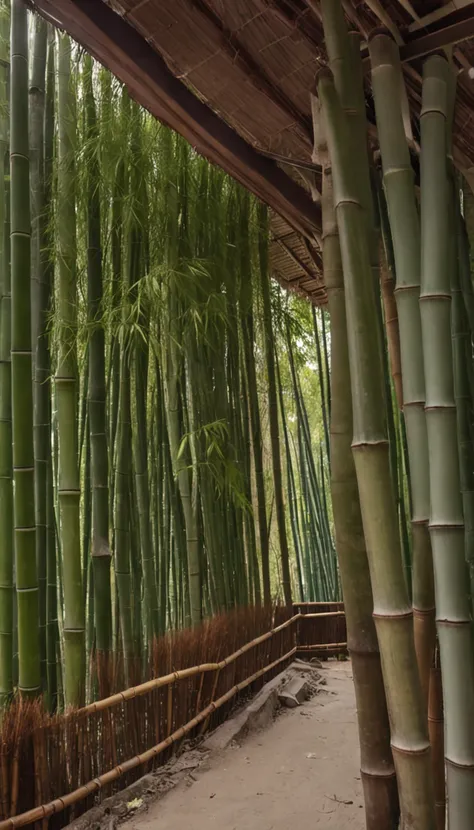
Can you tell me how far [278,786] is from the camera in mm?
2252

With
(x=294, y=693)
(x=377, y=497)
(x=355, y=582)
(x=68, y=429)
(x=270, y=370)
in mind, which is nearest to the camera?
(x=377, y=497)

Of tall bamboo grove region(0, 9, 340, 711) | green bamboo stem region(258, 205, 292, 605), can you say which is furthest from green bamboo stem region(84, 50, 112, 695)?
green bamboo stem region(258, 205, 292, 605)

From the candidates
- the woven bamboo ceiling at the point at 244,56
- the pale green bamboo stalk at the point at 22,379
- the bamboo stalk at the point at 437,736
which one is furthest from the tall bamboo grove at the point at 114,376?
the bamboo stalk at the point at 437,736

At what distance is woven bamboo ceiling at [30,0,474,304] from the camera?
1.15 metres

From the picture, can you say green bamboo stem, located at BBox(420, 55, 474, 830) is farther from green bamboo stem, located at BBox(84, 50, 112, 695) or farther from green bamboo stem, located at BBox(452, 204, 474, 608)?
green bamboo stem, located at BBox(84, 50, 112, 695)

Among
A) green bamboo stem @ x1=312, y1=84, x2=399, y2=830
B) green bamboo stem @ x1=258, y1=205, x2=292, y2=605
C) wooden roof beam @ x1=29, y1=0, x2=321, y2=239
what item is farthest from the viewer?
green bamboo stem @ x1=258, y1=205, x2=292, y2=605

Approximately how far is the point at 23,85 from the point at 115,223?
0.90m

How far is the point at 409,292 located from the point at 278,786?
1961 millimetres

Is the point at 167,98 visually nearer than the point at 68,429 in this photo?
Yes

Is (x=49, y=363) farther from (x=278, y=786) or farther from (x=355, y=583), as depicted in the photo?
(x=278, y=786)

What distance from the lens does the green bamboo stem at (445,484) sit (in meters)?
0.93

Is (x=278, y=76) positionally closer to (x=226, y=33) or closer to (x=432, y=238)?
(x=226, y=33)

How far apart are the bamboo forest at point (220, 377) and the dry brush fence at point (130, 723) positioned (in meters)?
0.01

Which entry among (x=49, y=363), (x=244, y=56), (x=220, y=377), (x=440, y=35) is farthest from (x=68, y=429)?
(x=440, y=35)
